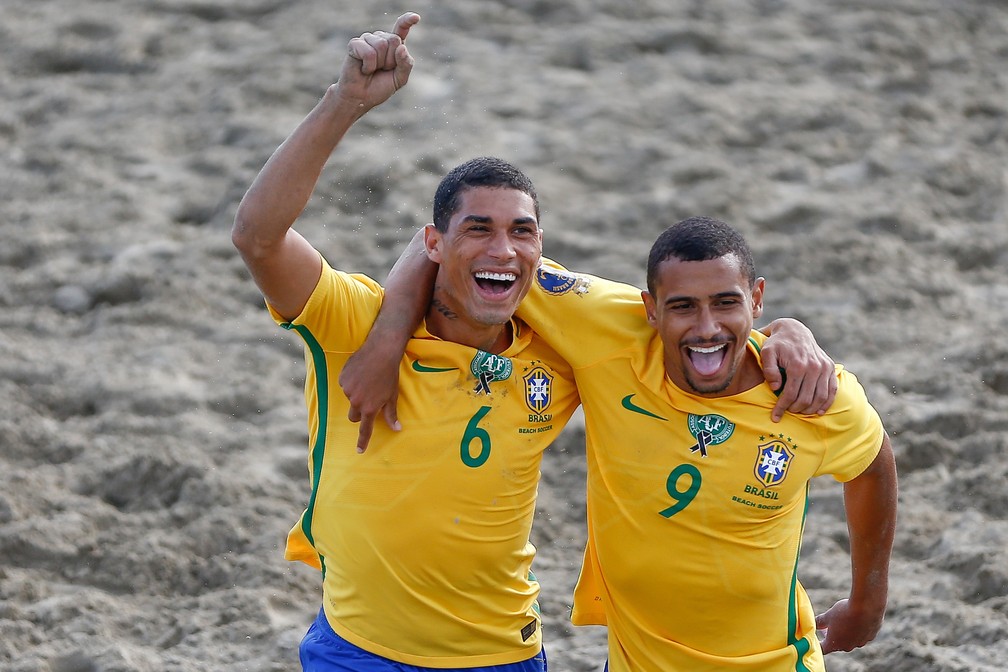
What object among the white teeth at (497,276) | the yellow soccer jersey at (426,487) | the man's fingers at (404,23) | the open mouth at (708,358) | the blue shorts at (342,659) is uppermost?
the man's fingers at (404,23)

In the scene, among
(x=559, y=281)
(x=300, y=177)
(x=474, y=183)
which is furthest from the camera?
(x=559, y=281)

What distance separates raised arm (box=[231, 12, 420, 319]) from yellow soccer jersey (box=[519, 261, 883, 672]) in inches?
25.0

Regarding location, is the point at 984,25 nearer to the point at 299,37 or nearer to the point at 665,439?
the point at 299,37

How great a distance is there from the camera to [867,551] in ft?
11.6

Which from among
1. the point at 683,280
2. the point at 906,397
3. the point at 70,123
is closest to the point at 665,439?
the point at 683,280

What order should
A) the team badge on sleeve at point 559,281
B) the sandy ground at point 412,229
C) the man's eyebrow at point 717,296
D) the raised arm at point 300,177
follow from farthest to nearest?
1. the sandy ground at point 412,229
2. the team badge on sleeve at point 559,281
3. the man's eyebrow at point 717,296
4. the raised arm at point 300,177

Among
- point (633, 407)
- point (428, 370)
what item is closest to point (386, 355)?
point (428, 370)

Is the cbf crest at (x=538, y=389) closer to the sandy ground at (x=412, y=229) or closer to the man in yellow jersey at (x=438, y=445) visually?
the man in yellow jersey at (x=438, y=445)

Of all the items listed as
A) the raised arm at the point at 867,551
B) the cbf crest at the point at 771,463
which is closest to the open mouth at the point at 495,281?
the cbf crest at the point at 771,463

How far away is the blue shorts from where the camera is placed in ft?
10.7

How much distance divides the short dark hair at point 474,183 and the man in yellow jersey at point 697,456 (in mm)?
286

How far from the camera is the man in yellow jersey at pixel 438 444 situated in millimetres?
3213

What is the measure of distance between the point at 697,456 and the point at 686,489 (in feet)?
0.29

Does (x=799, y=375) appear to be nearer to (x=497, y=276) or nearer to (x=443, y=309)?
(x=497, y=276)
